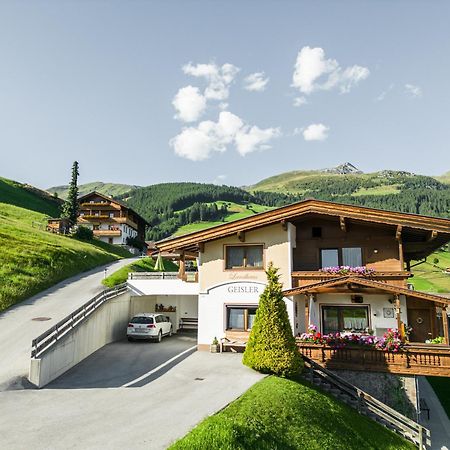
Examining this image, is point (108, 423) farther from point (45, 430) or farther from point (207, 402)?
point (207, 402)

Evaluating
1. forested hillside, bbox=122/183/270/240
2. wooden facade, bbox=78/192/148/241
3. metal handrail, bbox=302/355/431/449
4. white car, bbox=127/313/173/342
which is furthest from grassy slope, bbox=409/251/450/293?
forested hillside, bbox=122/183/270/240

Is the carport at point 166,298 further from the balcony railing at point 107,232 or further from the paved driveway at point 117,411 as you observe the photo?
the balcony railing at point 107,232

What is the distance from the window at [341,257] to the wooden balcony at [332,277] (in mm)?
1440

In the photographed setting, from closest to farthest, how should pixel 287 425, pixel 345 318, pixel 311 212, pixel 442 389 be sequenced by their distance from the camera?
pixel 287 425
pixel 345 318
pixel 311 212
pixel 442 389

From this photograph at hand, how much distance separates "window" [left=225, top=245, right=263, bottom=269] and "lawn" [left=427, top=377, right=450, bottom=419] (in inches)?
481

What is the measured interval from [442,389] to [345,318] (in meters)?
10.7

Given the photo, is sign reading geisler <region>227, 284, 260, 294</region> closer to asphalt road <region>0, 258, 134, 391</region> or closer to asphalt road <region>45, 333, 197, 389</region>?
asphalt road <region>45, 333, 197, 389</region>

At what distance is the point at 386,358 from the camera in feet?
57.6

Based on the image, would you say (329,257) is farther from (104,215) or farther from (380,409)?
(104,215)

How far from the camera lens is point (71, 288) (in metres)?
32.7

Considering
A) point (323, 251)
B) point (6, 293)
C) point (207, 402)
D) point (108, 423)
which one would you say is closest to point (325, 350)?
point (323, 251)

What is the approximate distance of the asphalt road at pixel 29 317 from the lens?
1585 cm

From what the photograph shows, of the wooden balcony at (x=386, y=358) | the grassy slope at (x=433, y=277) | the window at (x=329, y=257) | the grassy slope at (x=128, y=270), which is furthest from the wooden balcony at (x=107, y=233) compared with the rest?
the wooden balcony at (x=386, y=358)

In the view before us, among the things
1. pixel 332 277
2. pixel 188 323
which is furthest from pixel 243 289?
pixel 188 323
